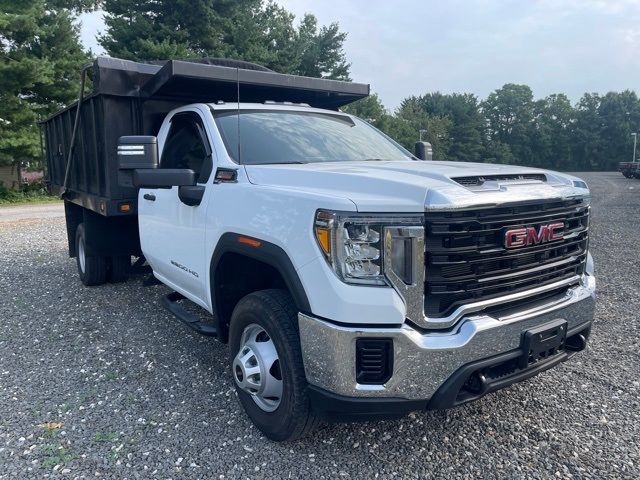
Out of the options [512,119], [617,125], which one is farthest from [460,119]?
[617,125]

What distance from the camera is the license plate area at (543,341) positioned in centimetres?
267

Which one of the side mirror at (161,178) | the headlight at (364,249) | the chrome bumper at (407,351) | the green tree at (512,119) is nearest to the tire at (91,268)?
the side mirror at (161,178)

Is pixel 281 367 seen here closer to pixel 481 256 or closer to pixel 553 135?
pixel 481 256

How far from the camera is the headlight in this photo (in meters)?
2.43

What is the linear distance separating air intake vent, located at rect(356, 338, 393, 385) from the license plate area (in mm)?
748

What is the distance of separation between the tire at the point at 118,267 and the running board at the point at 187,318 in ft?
7.14

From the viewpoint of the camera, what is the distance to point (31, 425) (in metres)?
3.30

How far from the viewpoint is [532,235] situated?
2748mm

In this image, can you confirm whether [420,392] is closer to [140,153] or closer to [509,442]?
[509,442]

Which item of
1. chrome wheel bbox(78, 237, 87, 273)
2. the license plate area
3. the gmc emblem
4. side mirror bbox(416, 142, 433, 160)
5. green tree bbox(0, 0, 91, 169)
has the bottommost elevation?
chrome wheel bbox(78, 237, 87, 273)

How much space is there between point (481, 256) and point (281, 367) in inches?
46.6

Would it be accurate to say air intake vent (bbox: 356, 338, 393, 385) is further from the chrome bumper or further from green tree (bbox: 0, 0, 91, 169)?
green tree (bbox: 0, 0, 91, 169)

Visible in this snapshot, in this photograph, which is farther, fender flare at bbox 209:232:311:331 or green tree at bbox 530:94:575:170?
green tree at bbox 530:94:575:170

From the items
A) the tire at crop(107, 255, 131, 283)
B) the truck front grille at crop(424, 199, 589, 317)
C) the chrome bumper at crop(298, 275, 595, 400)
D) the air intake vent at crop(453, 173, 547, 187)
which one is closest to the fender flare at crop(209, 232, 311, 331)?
the chrome bumper at crop(298, 275, 595, 400)
